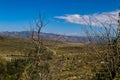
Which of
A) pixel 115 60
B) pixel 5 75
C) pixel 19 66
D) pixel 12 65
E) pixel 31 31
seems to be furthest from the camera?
pixel 12 65

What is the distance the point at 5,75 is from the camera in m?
29.2

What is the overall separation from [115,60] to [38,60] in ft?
22.4

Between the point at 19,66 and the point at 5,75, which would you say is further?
the point at 19,66

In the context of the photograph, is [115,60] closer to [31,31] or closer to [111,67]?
[111,67]

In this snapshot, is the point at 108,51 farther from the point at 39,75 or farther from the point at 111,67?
the point at 39,75

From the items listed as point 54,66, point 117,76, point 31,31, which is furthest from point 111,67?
point 31,31

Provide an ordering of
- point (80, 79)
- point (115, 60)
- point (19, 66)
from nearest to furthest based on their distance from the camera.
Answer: point (115, 60) → point (19, 66) → point (80, 79)

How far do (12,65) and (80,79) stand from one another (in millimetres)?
11653

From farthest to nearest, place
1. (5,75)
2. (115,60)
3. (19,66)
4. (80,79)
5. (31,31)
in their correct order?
(80,79) < (19,66) < (5,75) < (115,60) < (31,31)

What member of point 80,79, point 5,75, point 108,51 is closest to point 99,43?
point 108,51

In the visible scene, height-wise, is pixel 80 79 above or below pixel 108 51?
below

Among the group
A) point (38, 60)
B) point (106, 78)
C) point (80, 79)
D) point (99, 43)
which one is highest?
point (99, 43)

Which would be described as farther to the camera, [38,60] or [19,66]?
[19,66]

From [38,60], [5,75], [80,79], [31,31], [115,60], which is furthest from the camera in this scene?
[80,79]
